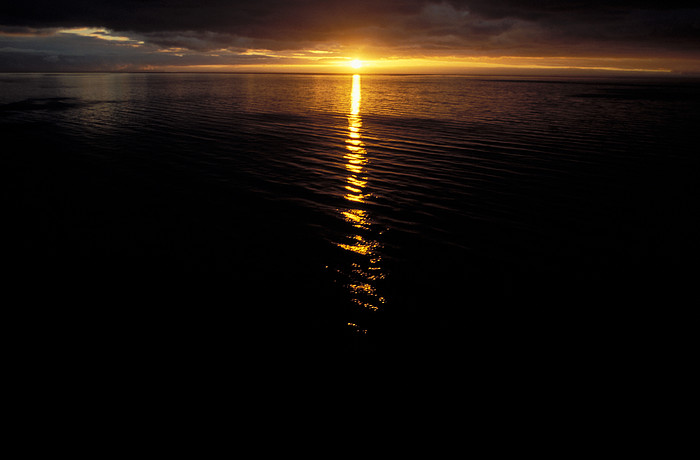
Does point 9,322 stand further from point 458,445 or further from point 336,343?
point 458,445

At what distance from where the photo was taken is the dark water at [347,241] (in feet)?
25.5

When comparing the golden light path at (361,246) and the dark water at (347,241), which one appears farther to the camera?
the golden light path at (361,246)

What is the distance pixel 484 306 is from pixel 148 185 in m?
15.6

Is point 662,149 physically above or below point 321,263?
above

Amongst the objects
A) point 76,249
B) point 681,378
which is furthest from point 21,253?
point 681,378

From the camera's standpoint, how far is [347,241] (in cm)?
1125

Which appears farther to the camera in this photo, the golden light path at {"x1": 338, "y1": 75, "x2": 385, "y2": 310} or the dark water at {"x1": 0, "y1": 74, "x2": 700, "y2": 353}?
the golden light path at {"x1": 338, "y1": 75, "x2": 385, "y2": 310}

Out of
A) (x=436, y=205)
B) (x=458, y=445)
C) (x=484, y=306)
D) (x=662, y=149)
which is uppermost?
(x=662, y=149)

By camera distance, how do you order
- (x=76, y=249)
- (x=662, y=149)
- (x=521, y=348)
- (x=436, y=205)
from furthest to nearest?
(x=662, y=149)
(x=436, y=205)
(x=76, y=249)
(x=521, y=348)

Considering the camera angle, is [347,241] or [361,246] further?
[347,241]

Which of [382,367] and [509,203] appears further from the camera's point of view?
[509,203]

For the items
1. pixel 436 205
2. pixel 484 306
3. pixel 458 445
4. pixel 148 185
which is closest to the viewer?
pixel 458 445

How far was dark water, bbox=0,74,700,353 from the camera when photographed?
776 cm

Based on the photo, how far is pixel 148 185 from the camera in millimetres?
16547
